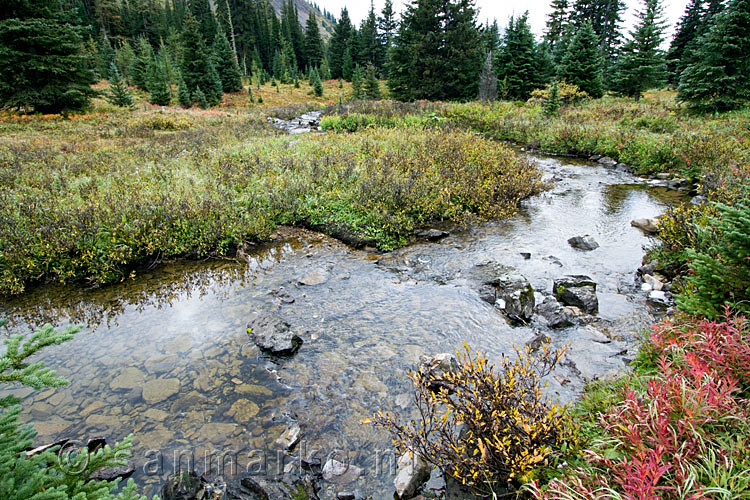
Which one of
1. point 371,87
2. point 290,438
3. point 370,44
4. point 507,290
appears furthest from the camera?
point 370,44

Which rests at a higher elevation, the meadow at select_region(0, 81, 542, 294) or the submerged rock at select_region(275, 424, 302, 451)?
the meadow at select_region(0, 81, 542, 294)

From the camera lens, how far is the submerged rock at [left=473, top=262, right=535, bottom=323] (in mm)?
5941

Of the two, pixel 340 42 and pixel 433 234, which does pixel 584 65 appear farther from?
pixel 340 42

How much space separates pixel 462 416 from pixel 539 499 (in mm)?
999

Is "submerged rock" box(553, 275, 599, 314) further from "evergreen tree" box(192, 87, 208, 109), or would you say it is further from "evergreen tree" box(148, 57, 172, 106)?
Result: "evergreen tree" box(148, 57, 172, 106)

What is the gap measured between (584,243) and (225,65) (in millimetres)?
59405

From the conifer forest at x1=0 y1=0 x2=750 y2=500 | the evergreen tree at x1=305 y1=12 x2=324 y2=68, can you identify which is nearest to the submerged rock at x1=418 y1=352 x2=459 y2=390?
the conifer forest at x1=0 y1=0 x2=750 y2=500

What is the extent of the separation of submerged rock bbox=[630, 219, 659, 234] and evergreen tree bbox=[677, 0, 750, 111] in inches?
701

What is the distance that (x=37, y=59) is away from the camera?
84.2 feet

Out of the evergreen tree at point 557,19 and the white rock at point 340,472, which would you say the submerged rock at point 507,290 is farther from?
the evergreen tree at point 557,19

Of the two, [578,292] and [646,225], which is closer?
[578,292]

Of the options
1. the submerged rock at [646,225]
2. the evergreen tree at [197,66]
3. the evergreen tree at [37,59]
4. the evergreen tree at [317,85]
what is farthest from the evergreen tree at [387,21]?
the submerged rock at [646,225]

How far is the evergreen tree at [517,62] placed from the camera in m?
32.9

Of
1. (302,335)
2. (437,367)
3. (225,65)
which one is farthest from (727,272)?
(225,65)
